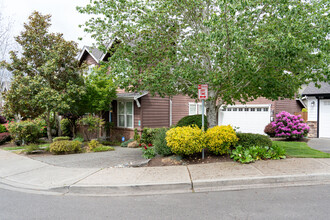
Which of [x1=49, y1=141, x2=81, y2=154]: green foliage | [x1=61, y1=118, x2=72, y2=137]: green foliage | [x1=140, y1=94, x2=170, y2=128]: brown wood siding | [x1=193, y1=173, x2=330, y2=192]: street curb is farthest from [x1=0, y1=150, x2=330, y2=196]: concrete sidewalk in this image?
[x1=61, y1=118, x2=72, y2=137]: green foliage

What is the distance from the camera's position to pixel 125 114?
50.0ft

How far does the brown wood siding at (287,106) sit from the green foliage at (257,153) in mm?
9181

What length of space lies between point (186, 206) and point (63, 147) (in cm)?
787

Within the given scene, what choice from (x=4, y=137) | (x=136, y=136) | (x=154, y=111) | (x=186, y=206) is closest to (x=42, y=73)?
(x=4, y=137)

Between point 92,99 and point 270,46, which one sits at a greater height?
point 270,46

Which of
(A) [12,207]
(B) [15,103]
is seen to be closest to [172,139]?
(A) [12,207]

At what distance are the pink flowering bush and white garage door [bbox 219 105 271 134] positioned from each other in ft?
8.51

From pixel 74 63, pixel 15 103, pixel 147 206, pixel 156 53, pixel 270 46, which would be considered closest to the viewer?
pixel 147 206

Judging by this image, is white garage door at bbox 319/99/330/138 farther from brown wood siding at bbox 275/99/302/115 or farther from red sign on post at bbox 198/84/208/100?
red sign on post at bbox 198/84/208/100

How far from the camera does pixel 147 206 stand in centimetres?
464

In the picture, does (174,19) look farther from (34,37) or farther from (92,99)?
(34,37)

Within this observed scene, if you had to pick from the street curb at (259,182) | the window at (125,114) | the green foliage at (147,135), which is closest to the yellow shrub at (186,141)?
the street curb at (259,182)

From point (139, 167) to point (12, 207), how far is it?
350 cm

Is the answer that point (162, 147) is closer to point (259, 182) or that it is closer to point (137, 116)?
point (259, 182)
